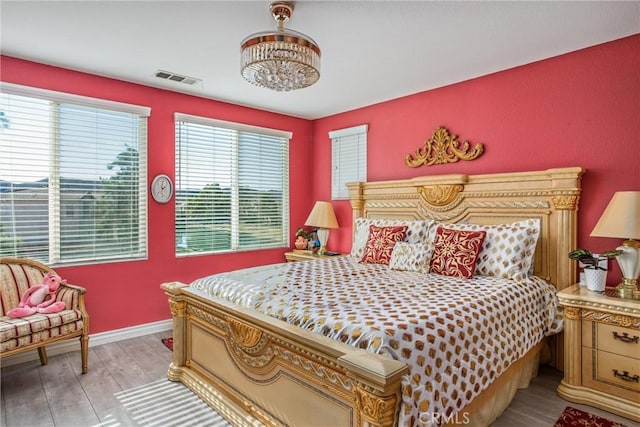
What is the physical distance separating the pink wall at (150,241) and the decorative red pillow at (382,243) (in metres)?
1.78

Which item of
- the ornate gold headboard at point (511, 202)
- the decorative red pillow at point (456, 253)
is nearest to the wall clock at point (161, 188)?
the ornate gold headboard at point (511, 202)

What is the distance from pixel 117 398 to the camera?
248 cm

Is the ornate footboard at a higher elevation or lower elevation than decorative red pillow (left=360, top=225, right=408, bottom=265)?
lower

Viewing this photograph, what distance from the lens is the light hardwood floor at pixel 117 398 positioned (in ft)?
7.29

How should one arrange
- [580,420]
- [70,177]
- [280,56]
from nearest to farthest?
[280,56] → [580,420] → [70,177]

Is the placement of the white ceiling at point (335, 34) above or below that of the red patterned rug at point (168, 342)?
above

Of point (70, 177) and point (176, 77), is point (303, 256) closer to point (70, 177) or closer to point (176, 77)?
point (176, 77)

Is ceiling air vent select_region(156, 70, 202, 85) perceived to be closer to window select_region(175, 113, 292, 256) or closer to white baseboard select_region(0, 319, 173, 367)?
window select_region(175, 113, 292, 256)

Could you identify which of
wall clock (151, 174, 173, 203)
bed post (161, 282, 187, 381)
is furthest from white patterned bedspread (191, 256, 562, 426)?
wall clock (151, 174, 173, 203)

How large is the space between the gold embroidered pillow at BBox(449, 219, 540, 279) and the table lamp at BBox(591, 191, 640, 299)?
1.51 ft

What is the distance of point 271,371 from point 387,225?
2155mm

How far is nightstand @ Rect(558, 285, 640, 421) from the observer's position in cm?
230

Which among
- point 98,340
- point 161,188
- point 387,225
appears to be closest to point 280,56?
point 387,225

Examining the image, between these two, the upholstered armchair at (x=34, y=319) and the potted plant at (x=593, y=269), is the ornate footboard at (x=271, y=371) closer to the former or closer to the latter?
the upholstered armchair at (x=34, y=319)
